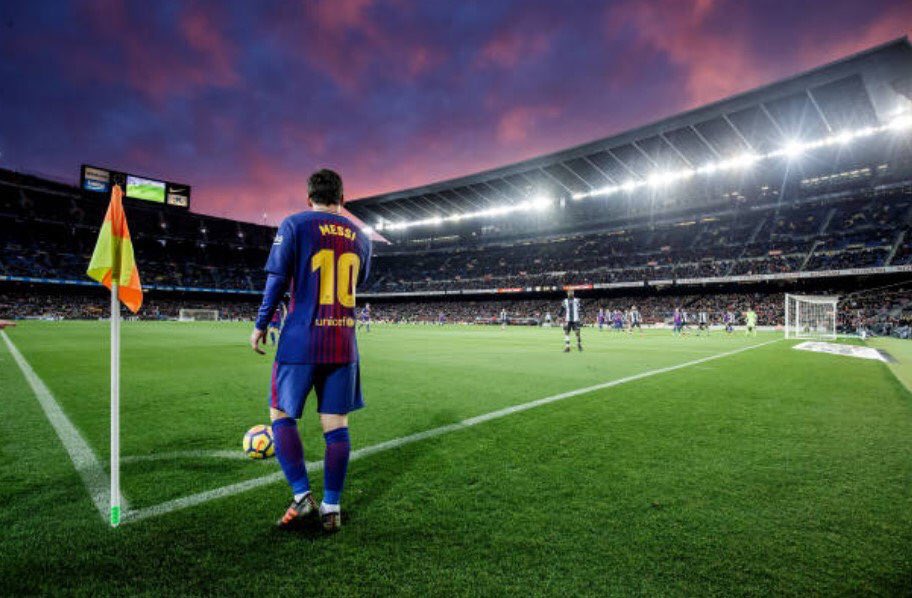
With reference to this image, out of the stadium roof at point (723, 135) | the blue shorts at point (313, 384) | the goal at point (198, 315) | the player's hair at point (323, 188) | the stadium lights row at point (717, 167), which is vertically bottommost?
the goal at point (198, 315)

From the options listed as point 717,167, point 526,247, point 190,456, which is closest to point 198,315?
point 526,247

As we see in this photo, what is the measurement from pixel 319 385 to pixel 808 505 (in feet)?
9.52

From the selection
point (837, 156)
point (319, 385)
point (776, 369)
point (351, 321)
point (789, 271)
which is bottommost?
point (776, 369)

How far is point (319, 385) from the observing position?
246cm

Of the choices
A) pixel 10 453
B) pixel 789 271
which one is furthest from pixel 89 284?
pixel 789 271

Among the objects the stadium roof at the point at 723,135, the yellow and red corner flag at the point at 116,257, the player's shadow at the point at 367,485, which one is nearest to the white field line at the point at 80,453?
the player's shadow at the point at 367,485

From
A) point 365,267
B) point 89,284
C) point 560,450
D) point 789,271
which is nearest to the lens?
point 365,267

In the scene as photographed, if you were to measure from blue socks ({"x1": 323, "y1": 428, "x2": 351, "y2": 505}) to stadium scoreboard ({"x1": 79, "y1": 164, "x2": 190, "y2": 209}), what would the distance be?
5796 cm

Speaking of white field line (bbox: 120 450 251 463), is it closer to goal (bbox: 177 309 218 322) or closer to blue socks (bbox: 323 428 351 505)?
blue socks (bbox: 323 428 351 505)

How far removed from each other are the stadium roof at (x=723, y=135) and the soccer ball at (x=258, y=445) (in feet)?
122

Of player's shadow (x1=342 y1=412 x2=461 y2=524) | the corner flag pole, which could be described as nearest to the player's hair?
the corner flag pole

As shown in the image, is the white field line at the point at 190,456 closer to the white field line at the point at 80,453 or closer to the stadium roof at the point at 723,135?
the white field line at the point at 80,453

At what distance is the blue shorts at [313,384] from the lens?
237 centimetres

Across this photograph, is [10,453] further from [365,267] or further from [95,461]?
[365,267]
